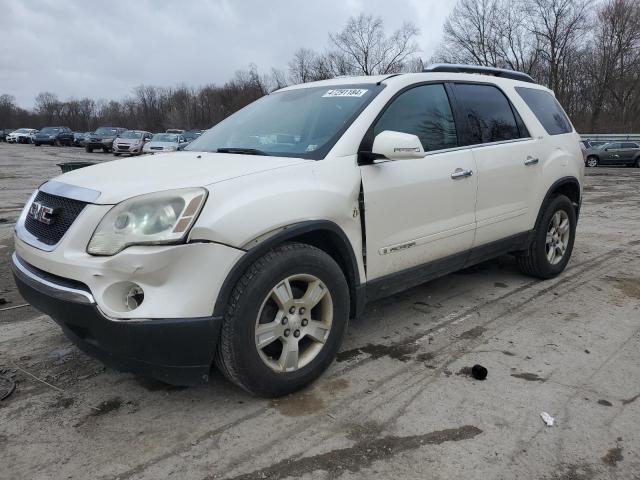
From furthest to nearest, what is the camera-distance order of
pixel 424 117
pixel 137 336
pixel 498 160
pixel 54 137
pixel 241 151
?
pixel 54 137 < pixel 498 160 < pixel 424 117 < pixel 241 151 < pixel 137 336

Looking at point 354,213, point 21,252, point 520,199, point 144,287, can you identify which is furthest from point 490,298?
point 21,252

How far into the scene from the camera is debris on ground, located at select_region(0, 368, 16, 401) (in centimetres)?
297

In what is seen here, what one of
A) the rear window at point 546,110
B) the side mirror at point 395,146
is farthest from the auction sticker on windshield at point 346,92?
the rear window at point 546,110

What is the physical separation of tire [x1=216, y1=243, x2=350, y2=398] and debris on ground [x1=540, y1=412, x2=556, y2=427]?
117 cm

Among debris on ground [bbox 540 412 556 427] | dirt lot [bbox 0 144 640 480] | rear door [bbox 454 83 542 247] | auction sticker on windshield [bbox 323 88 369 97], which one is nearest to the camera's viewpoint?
dirt lot [bbox 0 144 640 480]

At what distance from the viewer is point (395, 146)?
306 centimetres

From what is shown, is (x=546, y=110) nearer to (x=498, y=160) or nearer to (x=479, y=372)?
(x=498, y=160)

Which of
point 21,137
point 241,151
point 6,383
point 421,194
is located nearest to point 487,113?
point 421,194

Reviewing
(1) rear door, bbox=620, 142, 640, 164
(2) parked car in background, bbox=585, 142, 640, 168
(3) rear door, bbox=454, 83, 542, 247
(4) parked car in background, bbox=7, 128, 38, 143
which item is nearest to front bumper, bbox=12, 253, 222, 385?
(3) rear door, bbox=454, 83, 542, 247

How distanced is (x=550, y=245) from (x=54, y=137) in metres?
52.2

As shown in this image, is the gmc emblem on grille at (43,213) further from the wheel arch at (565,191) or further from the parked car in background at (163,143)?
the parked car in background at (163,143)

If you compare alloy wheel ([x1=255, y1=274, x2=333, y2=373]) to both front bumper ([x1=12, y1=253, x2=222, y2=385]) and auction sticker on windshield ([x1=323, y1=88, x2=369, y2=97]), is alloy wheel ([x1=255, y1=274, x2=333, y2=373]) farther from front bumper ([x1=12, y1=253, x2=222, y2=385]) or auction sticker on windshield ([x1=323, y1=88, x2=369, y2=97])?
auction sticker on windshield ([x1=323, y1=88, x2=369, y2=97])

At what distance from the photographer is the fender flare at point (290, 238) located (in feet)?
8.22

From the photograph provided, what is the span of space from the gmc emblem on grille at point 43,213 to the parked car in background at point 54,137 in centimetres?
5180
